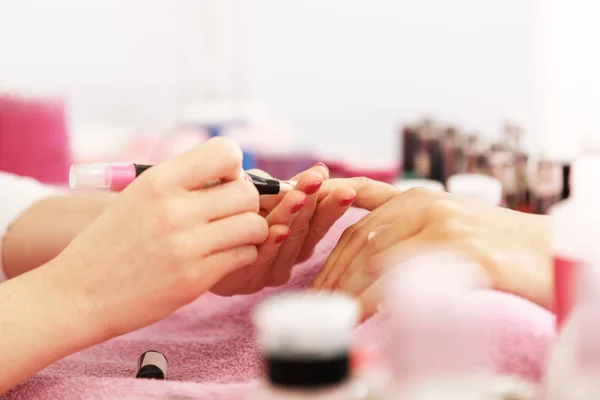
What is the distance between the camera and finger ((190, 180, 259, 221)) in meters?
0.58

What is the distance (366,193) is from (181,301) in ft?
0.67

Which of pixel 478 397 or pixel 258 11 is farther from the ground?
pixel 258 11

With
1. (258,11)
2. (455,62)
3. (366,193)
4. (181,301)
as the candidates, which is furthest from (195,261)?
(258,11)

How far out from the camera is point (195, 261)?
0.58m

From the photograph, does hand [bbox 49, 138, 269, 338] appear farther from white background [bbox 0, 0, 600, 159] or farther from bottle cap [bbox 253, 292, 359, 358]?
white background [bbox 0, 0, 600, 159]

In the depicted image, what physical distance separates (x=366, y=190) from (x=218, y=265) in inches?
7.0

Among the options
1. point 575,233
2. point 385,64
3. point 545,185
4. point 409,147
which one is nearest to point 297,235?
point 575,233

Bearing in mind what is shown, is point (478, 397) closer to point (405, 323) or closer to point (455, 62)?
point (405, 323)

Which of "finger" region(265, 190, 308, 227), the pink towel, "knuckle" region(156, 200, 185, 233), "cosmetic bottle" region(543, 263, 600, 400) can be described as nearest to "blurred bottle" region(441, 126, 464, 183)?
the pink towel

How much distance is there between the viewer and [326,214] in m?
0.71

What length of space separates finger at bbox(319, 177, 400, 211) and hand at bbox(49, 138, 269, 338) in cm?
13

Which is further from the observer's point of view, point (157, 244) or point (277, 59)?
point (277, 59)

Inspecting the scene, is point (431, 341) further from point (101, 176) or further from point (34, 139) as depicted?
point (34, 139)

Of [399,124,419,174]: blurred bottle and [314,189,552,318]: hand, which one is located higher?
[314,189,552,318]: hand
